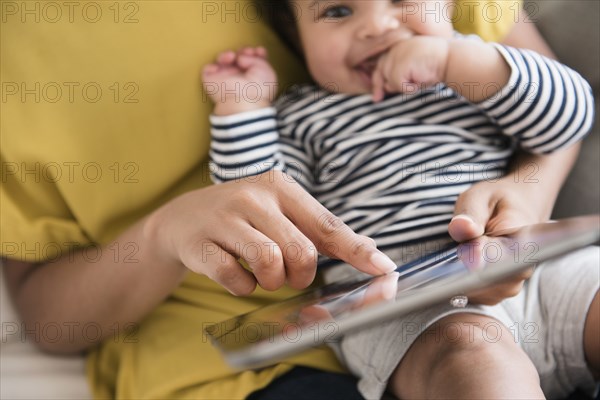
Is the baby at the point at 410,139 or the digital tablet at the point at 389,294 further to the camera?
the baby at the point at 410,139

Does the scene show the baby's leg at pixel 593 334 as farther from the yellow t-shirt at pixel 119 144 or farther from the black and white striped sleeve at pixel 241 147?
the black and white striped sleeve at pixel 241 147

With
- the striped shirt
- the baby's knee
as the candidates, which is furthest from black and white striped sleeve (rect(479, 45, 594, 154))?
the baby's knee

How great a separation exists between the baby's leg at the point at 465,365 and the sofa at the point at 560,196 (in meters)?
0.28

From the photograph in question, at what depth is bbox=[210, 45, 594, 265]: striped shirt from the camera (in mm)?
769

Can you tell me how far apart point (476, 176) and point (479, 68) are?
12 centimetres

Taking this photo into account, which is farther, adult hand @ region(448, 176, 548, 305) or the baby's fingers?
the baby's fingers

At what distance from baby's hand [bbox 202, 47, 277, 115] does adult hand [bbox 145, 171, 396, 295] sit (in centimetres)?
20

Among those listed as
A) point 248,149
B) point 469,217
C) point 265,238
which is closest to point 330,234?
point 265,238

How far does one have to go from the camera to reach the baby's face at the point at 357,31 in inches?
31.8

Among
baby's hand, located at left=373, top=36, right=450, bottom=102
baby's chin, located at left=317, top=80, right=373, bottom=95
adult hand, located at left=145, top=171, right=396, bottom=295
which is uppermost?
baby's hand, located at left=373, top=36, right=450, bottom=102

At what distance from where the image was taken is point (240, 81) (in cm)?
84

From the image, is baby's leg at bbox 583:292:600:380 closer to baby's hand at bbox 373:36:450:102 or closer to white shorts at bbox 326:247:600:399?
white shorts at bbox 326:247:600:399

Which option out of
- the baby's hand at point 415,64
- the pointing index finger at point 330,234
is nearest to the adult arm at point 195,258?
the pointing index finger at point 330,234

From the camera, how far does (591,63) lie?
877mm
